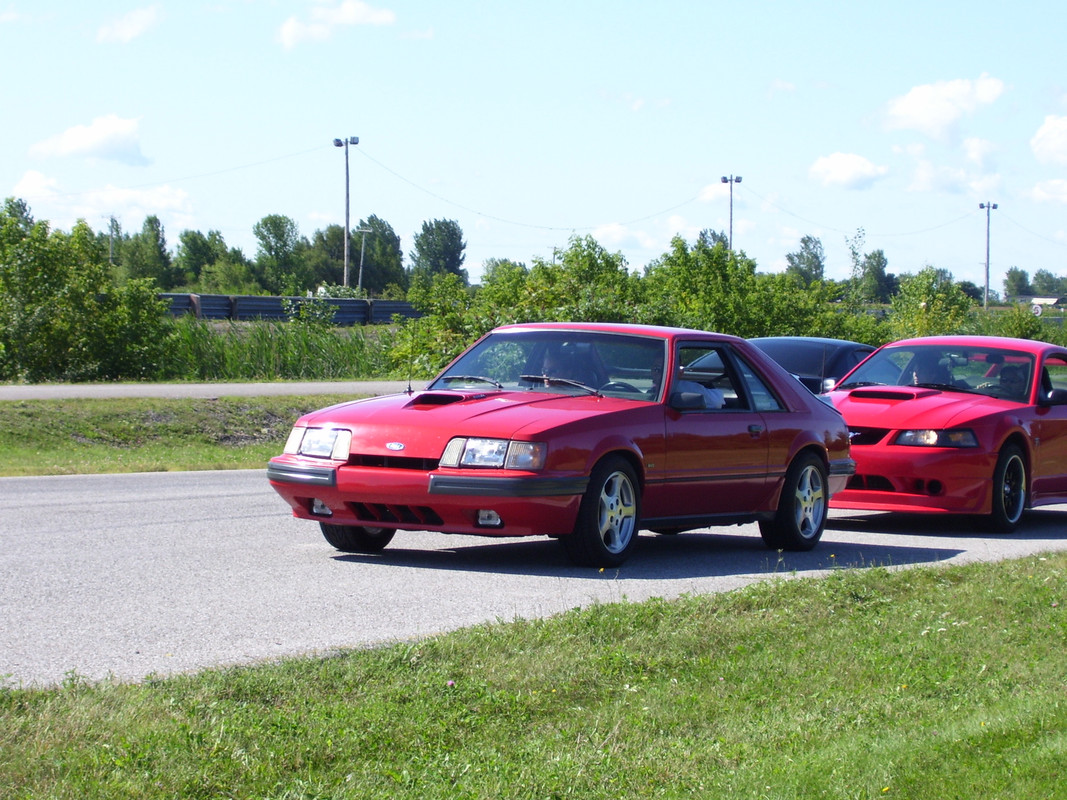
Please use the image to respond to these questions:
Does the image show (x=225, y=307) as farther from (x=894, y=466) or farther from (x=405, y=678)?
(x=405, y=678)

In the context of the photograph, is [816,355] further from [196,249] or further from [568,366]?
[196,249]

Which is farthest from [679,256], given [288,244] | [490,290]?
[288,244]

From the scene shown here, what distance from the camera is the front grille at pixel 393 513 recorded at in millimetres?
8227

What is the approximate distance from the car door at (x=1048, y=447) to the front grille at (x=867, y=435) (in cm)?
142

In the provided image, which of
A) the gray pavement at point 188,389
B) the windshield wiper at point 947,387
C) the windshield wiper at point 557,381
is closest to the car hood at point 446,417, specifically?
the windshield wiper at point 557,381

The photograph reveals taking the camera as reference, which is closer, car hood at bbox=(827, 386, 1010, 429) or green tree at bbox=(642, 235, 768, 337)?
car hood at bbox=(827, 386, 1010, 429)

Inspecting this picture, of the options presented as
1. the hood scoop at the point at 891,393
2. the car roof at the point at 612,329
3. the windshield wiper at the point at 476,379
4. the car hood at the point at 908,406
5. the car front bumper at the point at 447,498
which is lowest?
the car front bumper at the point at 447,498

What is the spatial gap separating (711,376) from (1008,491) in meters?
3.46

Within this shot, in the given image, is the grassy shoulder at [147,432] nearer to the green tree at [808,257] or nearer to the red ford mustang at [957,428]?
the red ford mustang at [957,428]

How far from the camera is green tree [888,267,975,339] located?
43.6 metres

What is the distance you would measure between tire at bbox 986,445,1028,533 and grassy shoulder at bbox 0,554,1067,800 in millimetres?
5047

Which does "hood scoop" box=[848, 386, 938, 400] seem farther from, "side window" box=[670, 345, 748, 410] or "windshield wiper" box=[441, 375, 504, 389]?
"windshield wiper" box=[441, 375, 504, 389]

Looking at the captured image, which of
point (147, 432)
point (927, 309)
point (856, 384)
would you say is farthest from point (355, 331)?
point (856, 384)

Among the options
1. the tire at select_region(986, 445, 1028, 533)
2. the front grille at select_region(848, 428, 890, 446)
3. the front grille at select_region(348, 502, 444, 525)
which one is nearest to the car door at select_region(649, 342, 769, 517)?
the front grille at select_region(348, 502, 444, 525)
